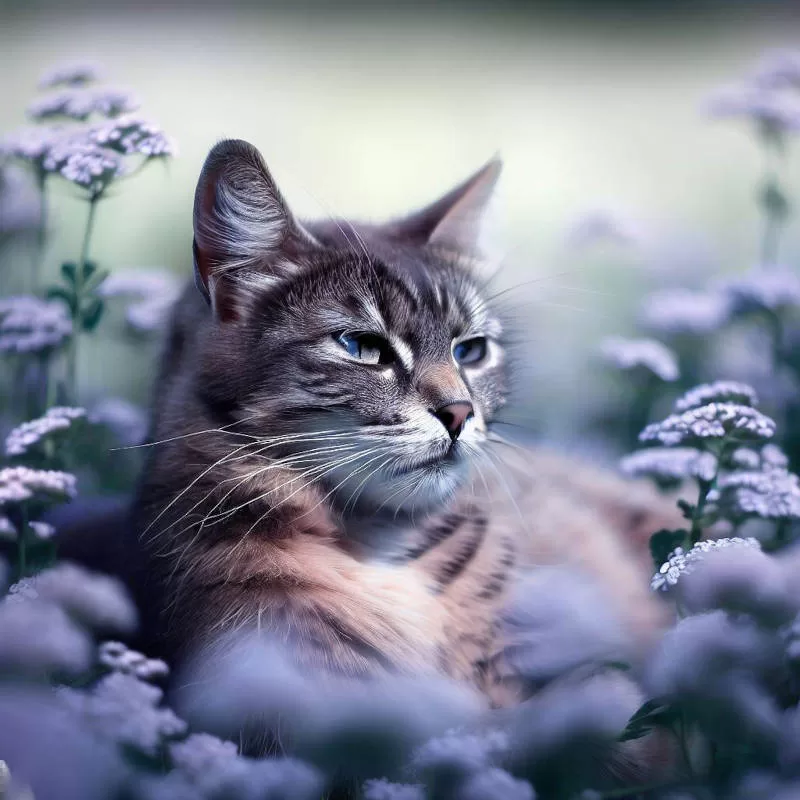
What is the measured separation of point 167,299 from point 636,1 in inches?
66.0

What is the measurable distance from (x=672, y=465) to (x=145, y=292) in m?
1.12

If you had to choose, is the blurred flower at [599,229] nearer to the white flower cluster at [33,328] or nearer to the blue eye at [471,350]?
Answer: the blue eye at [471,350]

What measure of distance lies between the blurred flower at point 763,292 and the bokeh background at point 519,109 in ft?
1.23

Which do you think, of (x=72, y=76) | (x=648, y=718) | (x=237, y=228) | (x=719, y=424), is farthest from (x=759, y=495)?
(x=72, y=76)

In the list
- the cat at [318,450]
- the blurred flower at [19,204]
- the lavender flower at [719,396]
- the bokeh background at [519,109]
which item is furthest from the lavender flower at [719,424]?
the blurred flower at [19,204]

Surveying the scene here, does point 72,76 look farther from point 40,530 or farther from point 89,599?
point 89,599

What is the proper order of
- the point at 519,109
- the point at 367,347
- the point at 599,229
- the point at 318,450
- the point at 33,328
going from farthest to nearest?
the point at 519,109 → the point at 599,229 → the point at 33,328 → the point at 367,347 → the point at 318,450

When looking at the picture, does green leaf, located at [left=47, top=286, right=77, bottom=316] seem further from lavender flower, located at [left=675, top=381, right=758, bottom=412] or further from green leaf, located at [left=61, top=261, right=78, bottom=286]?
lavender flower, located at [left=675, top=381, right=758, bottom=412]

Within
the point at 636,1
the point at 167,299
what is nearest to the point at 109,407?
the point at 167,299

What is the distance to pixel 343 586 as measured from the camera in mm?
1529

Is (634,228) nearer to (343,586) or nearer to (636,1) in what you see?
(636,1)

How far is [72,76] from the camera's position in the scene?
73.5 inches

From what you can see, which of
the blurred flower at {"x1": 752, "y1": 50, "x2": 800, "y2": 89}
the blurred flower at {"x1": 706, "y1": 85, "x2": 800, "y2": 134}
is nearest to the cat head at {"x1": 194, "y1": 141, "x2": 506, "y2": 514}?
the blurred flower at {"x1": 706, "y1": 85, "x2": 800, "y2": 134}

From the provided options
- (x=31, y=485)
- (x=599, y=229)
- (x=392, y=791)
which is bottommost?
(x=392, y=791)
